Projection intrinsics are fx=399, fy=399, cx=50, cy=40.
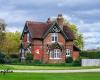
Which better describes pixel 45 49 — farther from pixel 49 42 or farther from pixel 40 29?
pixel 40 29

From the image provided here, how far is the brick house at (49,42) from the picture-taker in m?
87.1

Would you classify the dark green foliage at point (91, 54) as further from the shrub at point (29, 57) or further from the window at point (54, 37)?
the shrub at point (29, 57)

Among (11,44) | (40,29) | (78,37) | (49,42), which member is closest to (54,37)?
(49,42)

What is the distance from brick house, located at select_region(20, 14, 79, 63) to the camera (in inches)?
3428

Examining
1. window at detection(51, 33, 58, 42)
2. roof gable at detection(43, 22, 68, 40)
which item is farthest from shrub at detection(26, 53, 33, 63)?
window at detection(51, 33, 58, 42)

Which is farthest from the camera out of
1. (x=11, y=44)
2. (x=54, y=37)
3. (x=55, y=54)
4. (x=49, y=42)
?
(x=11, y=44)

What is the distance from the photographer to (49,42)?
8825cm

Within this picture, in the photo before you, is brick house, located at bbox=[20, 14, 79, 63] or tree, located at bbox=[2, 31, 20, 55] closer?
brick house, located at bbox=[20, 14, 79, 63]

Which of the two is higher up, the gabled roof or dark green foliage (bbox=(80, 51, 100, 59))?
the gabled roof

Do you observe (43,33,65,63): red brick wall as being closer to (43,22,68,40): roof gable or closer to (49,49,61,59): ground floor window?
(49,49,61,59): ground floor window

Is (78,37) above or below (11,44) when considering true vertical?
above

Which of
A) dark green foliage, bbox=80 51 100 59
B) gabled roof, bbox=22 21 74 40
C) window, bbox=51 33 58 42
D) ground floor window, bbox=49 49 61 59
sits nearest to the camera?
ground floor window, bbox=49 49 61 59

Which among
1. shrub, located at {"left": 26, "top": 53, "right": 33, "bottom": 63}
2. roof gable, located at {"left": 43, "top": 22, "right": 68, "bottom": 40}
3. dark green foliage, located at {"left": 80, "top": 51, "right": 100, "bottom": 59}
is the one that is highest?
roof gable, located at {"left": 43, "top": 22, "right": 68, "bottom": 40}

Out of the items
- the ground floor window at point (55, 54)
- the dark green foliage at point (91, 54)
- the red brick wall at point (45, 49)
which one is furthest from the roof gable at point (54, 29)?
the dark green foliage at point (91, 54)
